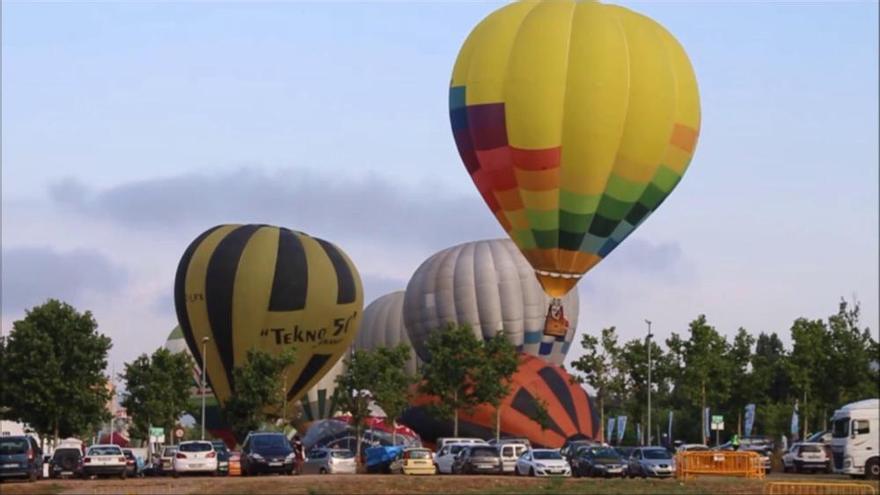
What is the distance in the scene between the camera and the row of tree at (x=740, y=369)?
279 ft

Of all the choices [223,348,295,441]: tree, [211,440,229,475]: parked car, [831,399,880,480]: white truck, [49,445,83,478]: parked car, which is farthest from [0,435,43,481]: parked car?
[223,348,295,441]: tree

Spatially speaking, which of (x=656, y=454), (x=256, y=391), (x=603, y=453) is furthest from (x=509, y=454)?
(x=256, y=391)

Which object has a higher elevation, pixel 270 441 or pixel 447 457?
pixel 270 441

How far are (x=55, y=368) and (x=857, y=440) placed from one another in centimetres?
3814

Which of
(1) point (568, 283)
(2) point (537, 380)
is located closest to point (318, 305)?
(2) point (537, 380)

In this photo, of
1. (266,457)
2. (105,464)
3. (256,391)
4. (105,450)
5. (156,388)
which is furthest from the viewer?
(156,388)

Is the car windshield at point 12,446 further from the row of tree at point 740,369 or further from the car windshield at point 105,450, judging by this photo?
the row of tree at point 740,369

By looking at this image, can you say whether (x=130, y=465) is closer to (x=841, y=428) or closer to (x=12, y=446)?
(x=12, y=446)

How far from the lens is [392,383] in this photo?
305 ft

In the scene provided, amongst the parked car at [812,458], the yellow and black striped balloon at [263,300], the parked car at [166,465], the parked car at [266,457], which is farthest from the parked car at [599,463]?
the yellow and black striped balloon at [263,300]

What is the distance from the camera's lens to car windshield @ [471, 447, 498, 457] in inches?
2421

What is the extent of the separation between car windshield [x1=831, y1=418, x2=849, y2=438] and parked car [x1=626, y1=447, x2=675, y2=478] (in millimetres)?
6207

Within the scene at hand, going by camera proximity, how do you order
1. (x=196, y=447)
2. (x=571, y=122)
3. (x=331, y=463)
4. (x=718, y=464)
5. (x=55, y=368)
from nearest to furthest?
(x=571, y=122)
(x=718, y=464)
(x=196, y=447)
(x=331, y=463)
(x=55, y=368)

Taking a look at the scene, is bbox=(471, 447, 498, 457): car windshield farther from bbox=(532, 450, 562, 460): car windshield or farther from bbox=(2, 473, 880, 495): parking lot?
bbox=(2, 473, 880, 495): parking lot
